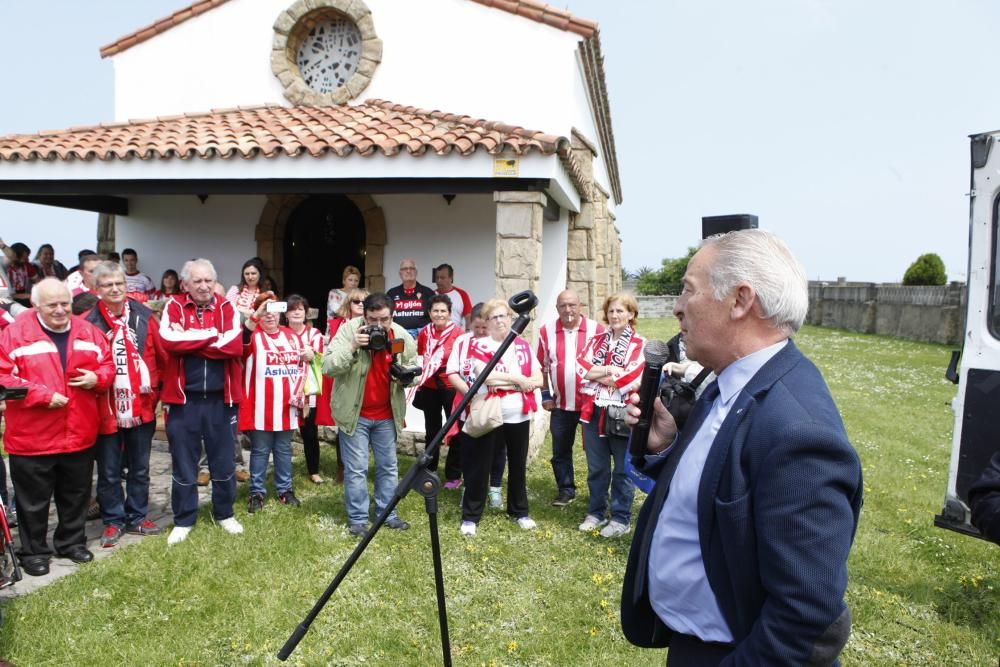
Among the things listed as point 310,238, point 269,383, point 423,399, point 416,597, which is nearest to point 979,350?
point 416,597

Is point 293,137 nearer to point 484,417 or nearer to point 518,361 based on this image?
point 518,361

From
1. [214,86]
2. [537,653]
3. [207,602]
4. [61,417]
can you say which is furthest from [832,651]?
[214,86]

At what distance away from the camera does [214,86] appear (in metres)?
10.5

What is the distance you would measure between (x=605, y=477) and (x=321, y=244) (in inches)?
261

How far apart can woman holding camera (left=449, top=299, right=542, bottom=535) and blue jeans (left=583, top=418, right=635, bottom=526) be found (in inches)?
19.8

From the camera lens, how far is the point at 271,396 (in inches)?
212

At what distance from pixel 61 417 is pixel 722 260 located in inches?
169

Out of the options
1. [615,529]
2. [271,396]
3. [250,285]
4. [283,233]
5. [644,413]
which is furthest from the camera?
[283,233]

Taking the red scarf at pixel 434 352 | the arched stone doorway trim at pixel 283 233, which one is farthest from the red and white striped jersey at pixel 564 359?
the arched stone doorway trim at pixel 283 233

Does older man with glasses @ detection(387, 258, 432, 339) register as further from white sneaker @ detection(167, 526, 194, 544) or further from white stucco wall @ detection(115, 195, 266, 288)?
white stucco wall @ detection(115, 195, 266, 288)

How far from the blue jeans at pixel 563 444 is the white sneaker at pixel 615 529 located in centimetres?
75

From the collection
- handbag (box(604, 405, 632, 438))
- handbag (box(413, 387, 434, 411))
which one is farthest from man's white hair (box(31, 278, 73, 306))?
handbag (box(604, 405, 632, 438))

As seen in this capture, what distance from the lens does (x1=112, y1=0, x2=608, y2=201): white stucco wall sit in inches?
360

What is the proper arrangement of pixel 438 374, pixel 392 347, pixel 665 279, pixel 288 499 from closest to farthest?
pixel 392 347
pixel 288 499
pixel 438 374
pixel 665 279
